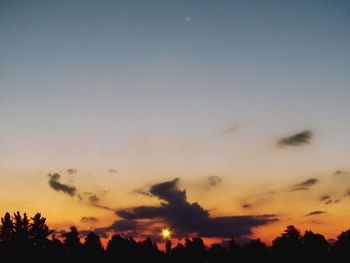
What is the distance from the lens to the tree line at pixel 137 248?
63781mm

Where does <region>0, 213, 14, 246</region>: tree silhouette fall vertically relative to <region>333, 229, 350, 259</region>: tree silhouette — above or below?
above

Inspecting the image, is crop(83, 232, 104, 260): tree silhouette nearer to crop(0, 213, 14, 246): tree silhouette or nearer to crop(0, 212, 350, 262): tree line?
crop(0, 212, 350, 262): tree line

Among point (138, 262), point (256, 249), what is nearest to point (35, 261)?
point (138, 262)

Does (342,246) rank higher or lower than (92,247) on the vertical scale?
lower

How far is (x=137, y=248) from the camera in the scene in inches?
4424

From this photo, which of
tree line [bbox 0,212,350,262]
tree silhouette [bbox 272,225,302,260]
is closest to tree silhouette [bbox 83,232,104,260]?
tree line [bbox 0,212,350,262]

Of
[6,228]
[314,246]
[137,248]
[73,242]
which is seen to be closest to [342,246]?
[314,246]

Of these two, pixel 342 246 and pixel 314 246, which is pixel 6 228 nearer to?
pixel 342 246

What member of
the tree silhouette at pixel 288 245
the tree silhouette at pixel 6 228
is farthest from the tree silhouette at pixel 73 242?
the tree silhouette at pixel 288 245

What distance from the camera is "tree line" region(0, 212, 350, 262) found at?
63781 mm

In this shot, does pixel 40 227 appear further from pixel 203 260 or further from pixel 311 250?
pixel 203 260

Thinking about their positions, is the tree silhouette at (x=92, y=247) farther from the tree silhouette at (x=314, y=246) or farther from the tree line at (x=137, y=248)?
the tree silhouette at (x=314, y=246)

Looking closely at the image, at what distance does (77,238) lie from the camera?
88875mm

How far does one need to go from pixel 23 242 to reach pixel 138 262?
44.9 m
